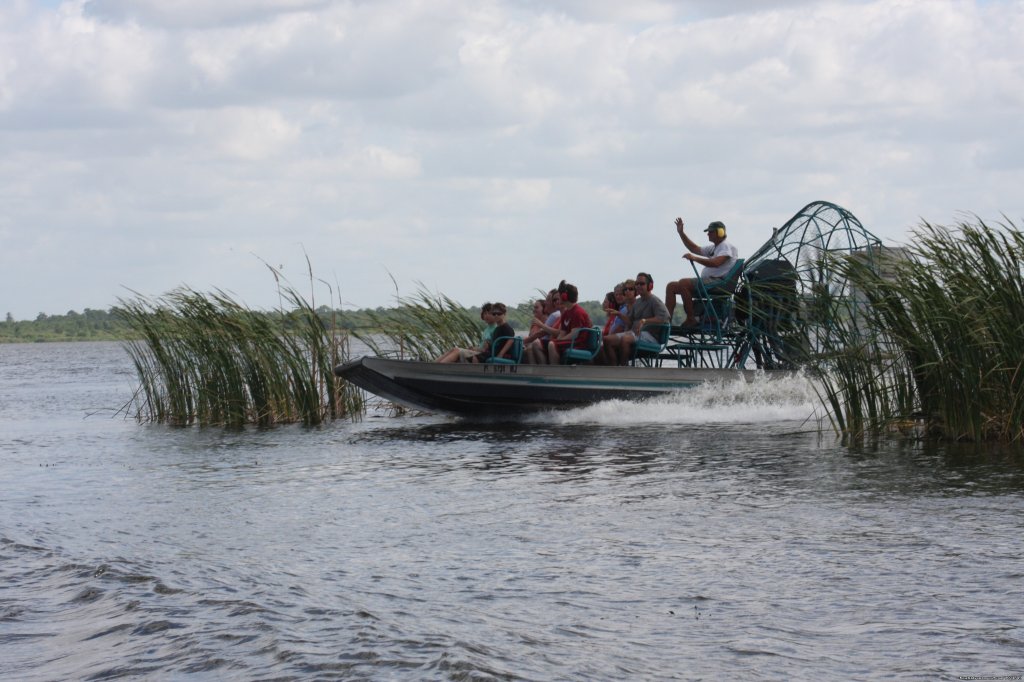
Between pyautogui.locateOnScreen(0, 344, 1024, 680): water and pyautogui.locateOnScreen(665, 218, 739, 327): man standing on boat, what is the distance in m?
2.78

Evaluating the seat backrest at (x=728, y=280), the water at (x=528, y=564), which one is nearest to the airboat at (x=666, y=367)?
the seat backrest at (x=728, y=280)

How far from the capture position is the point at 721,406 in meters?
16.4

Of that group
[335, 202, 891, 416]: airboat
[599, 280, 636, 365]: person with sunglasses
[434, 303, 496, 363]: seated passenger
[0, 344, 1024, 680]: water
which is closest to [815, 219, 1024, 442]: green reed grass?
[0, 344, 1024, 680]: water

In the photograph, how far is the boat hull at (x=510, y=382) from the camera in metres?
16.4

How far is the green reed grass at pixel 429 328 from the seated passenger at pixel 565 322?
7.52 feet

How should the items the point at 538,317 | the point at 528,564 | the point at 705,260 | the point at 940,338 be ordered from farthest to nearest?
the point at 538,317
the point at 705,260
the point at 940,338
the point at 528,564

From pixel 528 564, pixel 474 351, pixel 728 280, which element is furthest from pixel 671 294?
pixel 528 564

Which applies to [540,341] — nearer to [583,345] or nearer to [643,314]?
[583,345]

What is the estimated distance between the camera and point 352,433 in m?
17.2

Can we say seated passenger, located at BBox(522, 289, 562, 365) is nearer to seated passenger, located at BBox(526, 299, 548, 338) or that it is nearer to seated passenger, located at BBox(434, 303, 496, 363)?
seated passenger, located at BBox(526, 299, 548, 338)

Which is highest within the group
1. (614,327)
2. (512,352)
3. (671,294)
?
(671,294)

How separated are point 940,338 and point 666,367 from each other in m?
4.92

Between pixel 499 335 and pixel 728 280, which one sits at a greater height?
pixel 728 280

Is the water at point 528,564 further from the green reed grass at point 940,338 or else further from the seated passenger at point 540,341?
the seated passenger at point 540,341
